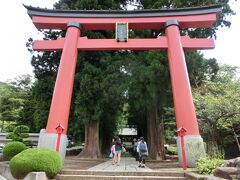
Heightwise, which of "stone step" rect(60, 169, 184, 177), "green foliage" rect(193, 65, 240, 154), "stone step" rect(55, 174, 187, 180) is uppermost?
"green foliage" rect(193, 65, 240, 154)

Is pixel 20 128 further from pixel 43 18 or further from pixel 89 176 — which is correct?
pixel 89 176

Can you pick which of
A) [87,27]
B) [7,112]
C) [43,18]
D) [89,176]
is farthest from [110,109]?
[7,112]

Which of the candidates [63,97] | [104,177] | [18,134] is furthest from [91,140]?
[104,177]

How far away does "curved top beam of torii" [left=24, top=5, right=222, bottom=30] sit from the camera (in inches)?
523

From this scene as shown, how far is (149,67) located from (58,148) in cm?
597

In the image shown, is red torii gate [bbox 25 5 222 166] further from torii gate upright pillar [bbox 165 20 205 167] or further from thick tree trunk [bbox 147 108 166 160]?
thick tree trunk [bbox 147 108 166 160]

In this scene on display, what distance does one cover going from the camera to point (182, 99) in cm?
1114

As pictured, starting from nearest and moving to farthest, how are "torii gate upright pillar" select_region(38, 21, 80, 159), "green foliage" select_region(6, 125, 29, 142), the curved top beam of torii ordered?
"torii gate upright pillar" select_region(38, 21, 80, 159)
the curved top beam of torii
"green foliage" select_region(6, 125, 29, 142)

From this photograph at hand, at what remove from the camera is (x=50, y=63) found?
18094 millimetres

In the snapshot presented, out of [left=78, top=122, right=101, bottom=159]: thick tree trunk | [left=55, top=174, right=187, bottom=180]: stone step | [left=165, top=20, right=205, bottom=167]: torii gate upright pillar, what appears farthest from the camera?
[left=78, top=122, right=101, bottom=159]: thick tree trunk

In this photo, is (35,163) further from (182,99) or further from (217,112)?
(217,112)

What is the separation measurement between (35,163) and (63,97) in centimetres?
410

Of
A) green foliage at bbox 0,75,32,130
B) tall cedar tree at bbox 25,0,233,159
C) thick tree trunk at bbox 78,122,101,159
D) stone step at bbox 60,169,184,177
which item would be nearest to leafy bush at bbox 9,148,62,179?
stone step at bbox 60,169,184,177

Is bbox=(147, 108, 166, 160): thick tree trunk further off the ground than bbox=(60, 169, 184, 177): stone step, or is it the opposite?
bbox=(147, 108, 166, 160): thick tree trunk
